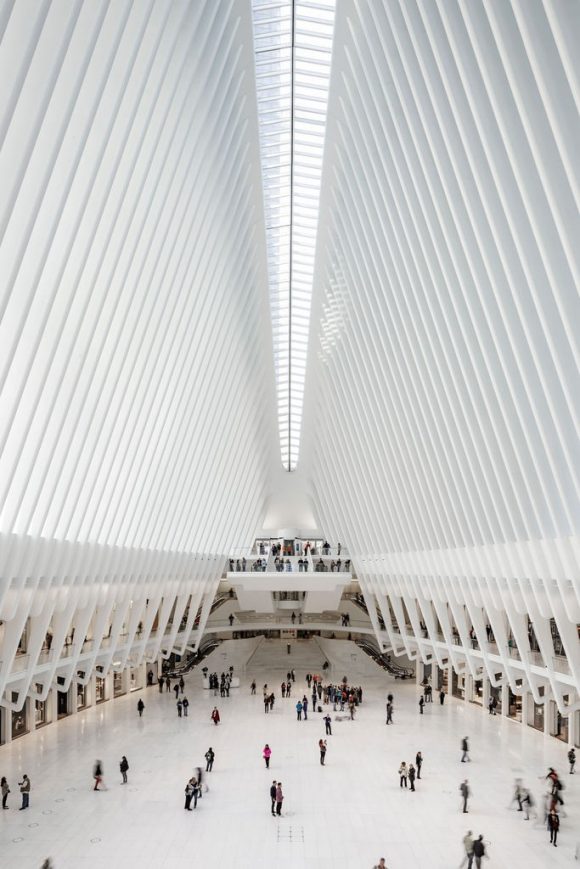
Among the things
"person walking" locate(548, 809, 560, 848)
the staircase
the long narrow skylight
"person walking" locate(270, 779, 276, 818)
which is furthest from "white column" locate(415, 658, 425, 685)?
"person walking" locate(548, 809, 560, 848)

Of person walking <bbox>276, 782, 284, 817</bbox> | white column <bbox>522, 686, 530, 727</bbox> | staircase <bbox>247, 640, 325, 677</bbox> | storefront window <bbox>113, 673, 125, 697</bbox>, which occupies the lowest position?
person walking <bbox>276, 782, 284, 817</bbox>

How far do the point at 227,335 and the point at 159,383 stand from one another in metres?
5.33

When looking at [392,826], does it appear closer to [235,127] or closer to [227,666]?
[235,127]

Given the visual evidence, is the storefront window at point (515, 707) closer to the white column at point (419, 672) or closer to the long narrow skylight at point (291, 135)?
the white column at point (419, 672)

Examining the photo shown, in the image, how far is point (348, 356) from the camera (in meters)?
26.7

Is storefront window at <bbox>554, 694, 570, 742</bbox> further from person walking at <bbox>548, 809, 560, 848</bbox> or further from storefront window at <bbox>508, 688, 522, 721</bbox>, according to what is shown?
person walking at <bbox>548, 809, 560, 848</bbox>

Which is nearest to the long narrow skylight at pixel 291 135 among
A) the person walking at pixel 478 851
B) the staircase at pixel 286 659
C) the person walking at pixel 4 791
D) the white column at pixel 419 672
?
the person walking at pixel 478 851

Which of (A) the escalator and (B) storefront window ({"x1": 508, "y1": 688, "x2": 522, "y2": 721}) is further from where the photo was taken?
(A) the escalator

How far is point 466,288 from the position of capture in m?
14.4

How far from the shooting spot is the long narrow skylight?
50.7ft

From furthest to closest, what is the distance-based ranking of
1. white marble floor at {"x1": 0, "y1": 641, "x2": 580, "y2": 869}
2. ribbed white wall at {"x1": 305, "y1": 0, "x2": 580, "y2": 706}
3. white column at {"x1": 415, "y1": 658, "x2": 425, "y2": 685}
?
white column at {"x1": 415, "y1": 658, "x2": 425, "y2": 685}
white marble floor at {"x1": 0, "y1": 641, "x2": 580, "y2": 869}
ribbed white wall at {"x1": 305, "y1": 0, "x2": 580, "y2": 706}

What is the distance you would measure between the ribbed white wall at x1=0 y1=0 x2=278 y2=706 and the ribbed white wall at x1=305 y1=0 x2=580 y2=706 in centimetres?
296

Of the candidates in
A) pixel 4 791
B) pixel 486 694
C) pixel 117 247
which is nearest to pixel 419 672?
pixel 486 694

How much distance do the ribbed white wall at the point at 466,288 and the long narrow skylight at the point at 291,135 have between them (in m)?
0.49
